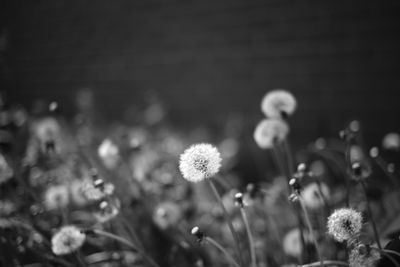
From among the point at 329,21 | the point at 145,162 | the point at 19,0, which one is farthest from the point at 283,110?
the point at 19,0

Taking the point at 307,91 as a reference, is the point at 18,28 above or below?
above

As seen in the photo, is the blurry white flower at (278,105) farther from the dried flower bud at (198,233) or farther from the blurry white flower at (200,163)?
the dried flower bud at (198,233)

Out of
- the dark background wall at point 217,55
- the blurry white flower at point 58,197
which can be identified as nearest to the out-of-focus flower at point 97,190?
the blurry white flower at point 58,197

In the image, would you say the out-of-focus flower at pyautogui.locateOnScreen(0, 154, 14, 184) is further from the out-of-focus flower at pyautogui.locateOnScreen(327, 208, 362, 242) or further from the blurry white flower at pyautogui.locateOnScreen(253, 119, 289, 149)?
the out-of-focus flower at pyautogui.locateOnScreen(327, 208, 362, 242)

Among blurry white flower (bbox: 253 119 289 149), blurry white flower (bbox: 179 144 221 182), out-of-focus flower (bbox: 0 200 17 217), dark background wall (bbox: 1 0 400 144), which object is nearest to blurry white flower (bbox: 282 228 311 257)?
blurry white flower (bbox: 253 119 289 149)

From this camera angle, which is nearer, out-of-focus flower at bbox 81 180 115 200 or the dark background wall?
out-of-focus flower at bbox 81 180 115 200

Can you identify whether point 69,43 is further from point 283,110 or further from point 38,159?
point 283,110
